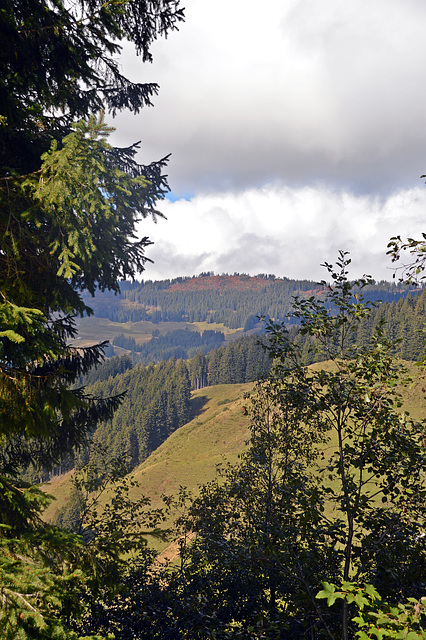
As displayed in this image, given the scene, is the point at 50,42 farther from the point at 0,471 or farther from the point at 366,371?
the point at 0,471

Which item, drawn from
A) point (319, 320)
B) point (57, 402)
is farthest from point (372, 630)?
point (57, 402)

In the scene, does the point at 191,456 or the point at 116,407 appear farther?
the point at 191,456

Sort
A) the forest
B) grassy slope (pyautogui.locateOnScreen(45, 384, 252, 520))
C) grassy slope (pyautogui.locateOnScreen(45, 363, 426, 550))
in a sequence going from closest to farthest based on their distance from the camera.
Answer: the forest < grassy slope (pyautogui.locateOnScreen(45, 363, 426, 550)) < grassy slope (pyautogui.locateOnScreen(45, 384, 252, 520))

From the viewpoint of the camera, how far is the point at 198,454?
2918 inches

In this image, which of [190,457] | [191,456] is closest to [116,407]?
[190,457]

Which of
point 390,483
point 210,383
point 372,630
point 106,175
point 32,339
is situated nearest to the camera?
point 372,630

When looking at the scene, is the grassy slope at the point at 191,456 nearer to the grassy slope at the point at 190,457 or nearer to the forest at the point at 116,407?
the grassy slope at the point at 190,457

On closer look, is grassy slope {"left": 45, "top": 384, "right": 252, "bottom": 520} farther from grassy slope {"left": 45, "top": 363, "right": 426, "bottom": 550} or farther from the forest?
the forest

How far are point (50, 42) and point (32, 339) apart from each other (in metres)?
5.17

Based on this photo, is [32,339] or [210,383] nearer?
[32,339]

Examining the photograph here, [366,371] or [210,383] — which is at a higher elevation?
[366,371]

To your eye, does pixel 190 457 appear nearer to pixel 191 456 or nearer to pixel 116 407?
pixel 191 456

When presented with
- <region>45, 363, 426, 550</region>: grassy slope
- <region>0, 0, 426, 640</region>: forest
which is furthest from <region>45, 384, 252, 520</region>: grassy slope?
<region>0, 0, 426, 640</region>: forest

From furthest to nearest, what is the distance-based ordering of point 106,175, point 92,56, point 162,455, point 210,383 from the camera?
point 210,383, point 162,455, point 92,56, point 106,175
